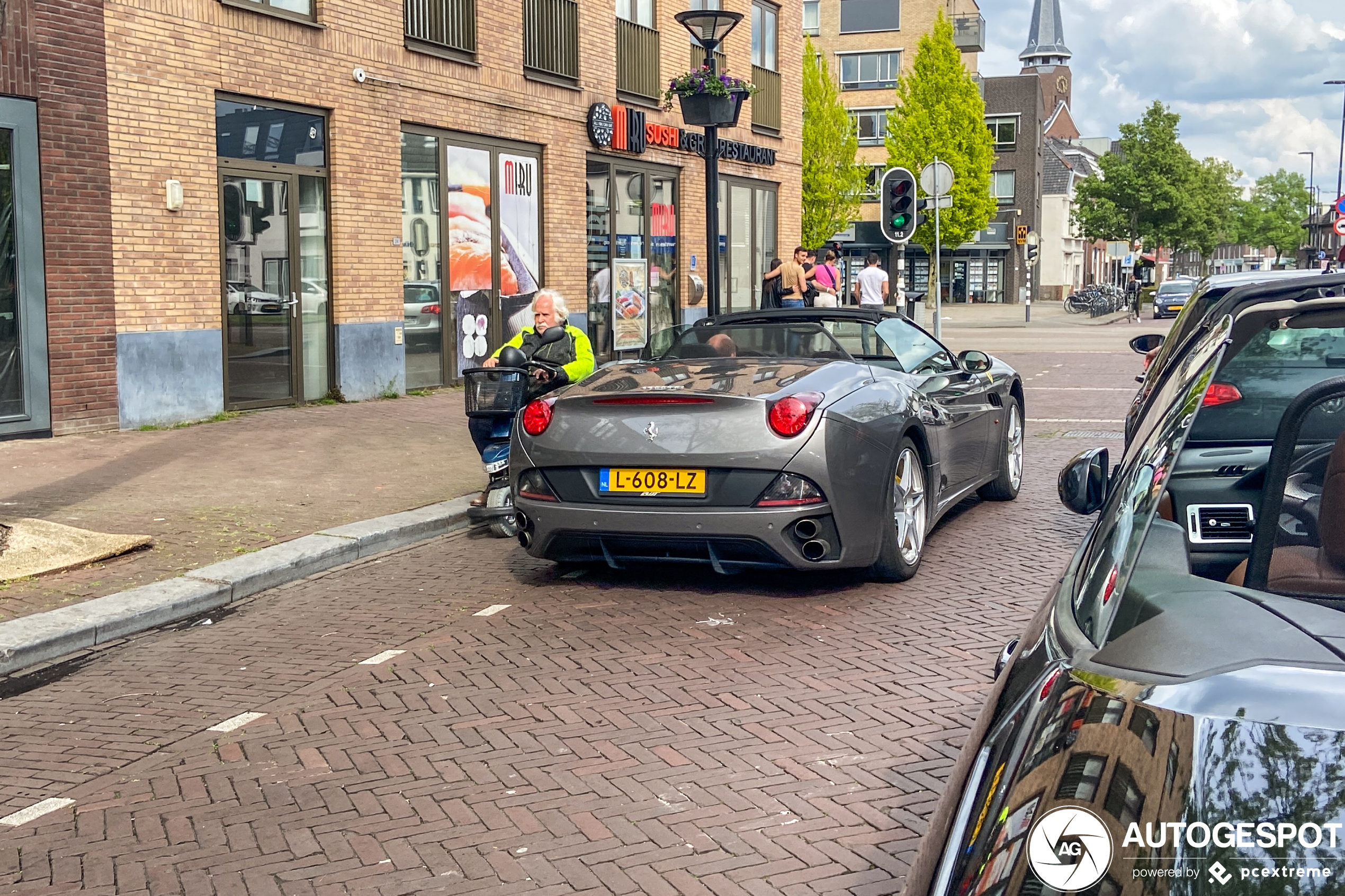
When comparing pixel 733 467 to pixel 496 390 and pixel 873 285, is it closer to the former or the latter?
pixel 496 390

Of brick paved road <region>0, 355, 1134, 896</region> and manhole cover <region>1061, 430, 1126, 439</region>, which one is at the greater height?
manhole cover <region>1061, 430, 1126, 439</region>

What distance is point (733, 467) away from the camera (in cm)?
614

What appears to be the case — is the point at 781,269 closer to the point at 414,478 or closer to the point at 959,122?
the point at 414,478

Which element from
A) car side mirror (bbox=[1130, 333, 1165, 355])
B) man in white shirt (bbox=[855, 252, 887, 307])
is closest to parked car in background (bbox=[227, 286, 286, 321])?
car side mirror (bbox=[1130, 333, 1165, 355])

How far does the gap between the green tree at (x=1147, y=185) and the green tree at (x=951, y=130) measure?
12.0 m

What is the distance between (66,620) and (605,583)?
2479 mm

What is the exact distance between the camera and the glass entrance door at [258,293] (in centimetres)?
1406

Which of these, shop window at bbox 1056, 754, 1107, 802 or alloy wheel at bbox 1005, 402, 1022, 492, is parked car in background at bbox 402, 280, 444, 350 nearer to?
alloy wheel at bbox 1005, 402, 1022, 492

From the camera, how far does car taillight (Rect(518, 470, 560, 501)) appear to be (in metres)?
6.55

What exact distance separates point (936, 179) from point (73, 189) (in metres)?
12.4

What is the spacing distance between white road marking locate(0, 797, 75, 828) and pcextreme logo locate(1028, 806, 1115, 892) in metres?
3.26

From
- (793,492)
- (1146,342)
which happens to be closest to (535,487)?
(793,492)

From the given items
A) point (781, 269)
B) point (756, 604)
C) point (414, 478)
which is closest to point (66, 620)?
point (756, 604)

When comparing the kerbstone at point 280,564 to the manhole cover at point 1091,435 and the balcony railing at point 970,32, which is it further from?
the balcony railing at point 970,32
